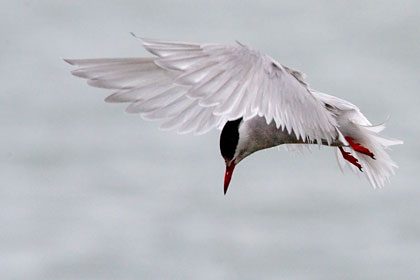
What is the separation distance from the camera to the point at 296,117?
4.23 meters

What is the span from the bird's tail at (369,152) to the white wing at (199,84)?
81 cm

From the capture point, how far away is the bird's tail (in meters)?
5.00

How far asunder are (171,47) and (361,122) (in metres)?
1.47

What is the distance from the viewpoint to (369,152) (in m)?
5.05

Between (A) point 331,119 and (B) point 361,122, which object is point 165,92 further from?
(B) point 361,122

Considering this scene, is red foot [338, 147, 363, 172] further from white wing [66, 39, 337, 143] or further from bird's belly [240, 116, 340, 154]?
white wing [66, 39, 337, 143]

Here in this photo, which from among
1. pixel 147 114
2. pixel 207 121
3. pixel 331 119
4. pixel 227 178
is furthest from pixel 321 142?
pixel 147 114

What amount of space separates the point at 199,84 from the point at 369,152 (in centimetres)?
151

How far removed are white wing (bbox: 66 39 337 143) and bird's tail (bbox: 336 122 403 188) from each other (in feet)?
2.65

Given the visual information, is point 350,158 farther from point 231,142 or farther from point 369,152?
point 231,142

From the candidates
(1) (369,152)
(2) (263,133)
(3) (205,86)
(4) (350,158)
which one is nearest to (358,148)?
(1) (369,152)

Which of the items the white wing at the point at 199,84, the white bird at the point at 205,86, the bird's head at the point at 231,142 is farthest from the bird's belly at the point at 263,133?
the white wing at the point at 199,84

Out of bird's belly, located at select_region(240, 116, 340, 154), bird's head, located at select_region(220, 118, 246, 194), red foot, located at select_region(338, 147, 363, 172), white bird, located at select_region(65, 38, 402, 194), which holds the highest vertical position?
white bird, located at select_region(65, 38, 402, 194)

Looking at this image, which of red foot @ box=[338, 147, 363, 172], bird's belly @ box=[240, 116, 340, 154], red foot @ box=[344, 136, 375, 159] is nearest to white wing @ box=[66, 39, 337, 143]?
bird's belly @ box=[240, 116, 340, 154]
